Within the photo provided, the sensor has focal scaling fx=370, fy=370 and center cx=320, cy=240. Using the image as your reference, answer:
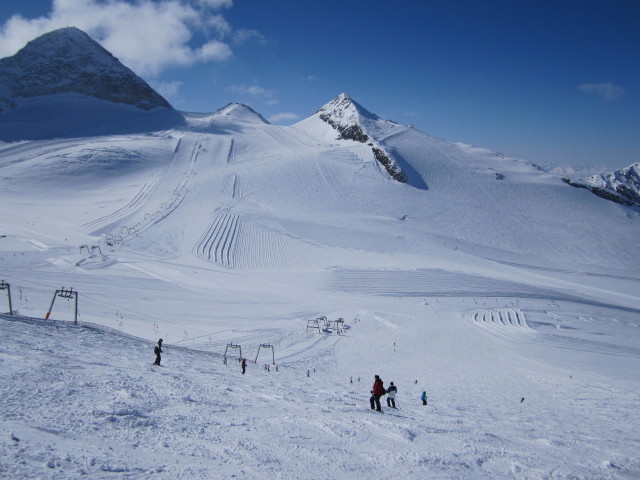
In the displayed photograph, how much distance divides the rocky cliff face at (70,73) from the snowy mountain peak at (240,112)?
16.7 metres

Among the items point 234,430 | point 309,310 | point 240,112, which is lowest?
point 309,310

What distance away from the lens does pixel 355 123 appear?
3007 inches

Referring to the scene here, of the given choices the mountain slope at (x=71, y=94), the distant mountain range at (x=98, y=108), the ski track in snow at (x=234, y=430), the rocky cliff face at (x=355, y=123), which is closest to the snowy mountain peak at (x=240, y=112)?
the distant mountain range at (x=98, y=108)

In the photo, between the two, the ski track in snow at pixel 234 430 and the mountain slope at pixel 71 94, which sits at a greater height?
the mountain slope at pixel 71 94

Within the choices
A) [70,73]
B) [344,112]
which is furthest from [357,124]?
[70,73]

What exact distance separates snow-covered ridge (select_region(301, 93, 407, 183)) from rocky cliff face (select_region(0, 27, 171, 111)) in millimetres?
45699

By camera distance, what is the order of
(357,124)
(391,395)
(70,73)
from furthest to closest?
1. (70,73)
2. (357,124)
3. (391,395)

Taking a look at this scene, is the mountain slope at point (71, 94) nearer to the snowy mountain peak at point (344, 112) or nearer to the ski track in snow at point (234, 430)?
the snowy mountain peak at point (344, 112)

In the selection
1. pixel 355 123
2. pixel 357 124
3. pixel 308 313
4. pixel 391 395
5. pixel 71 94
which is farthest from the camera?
pixel 71 94

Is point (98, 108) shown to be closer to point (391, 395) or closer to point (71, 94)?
point (71, 94)

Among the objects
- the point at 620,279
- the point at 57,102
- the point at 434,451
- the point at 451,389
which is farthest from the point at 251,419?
the point at 57,102

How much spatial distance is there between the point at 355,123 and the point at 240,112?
45698mm

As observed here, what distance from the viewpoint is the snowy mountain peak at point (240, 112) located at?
102894 mm

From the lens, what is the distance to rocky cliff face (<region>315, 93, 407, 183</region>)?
196 feet
